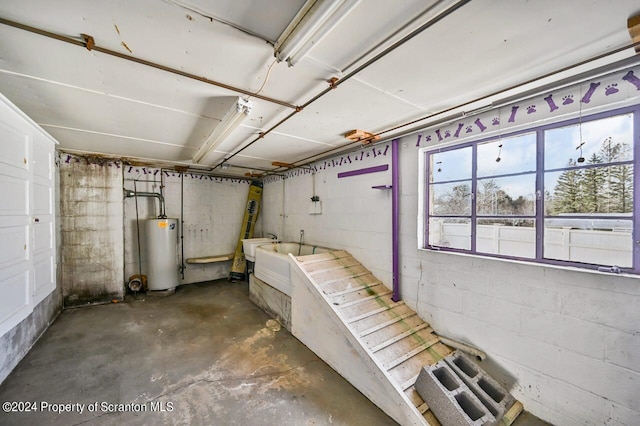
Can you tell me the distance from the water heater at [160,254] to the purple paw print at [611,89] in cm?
554

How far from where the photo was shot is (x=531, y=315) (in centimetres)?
189

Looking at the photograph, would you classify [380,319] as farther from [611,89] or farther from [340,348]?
[611,89]

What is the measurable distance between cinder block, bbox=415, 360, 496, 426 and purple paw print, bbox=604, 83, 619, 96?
2.23 meters

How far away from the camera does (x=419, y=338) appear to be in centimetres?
237

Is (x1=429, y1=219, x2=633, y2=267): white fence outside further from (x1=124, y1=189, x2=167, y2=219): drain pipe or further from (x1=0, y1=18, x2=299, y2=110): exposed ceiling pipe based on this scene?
(x1=124, y1=189, x2=167, y2=219): drain pipe

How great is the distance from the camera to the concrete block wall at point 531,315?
1.56 metres

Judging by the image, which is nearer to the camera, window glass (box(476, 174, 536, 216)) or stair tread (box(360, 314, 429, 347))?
window glass (box(476, 174, 536, 216))

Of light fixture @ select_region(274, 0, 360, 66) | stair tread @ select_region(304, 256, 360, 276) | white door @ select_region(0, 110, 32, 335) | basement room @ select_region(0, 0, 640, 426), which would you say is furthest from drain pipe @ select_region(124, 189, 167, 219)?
light fixture @ select_region(274, 0, 360, 66)

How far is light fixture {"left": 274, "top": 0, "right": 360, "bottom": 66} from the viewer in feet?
3.05

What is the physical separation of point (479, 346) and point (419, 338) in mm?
503

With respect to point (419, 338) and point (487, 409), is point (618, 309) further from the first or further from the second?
point (419, 338)

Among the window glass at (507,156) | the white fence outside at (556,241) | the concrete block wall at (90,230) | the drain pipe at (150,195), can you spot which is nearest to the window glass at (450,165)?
the window glass at (507,156)

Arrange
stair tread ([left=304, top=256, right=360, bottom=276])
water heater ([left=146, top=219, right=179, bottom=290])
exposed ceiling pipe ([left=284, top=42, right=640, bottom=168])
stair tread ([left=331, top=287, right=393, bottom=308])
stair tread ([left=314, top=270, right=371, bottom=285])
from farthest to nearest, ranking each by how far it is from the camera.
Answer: water heater ([left=146, top=219, right=179, bottom=290]) < stair tread ([left=304, top=256, right=360, bottom=276]) < stair tread ([left=314, top=270, right=371, bottom=285]) < stair tread ([left=331, top=287, right=393, bottom=308]) < exposed ceiling pipe ([left=284, top=42, right=640, bottom=168])

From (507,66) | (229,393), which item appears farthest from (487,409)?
(507,66)
